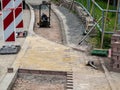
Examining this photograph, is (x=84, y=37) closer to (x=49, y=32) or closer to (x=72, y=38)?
(x=72, y=38)

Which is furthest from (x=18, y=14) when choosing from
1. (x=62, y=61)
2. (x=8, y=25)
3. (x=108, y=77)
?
(x=108, y=77)

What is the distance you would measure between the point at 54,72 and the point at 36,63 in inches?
32.1

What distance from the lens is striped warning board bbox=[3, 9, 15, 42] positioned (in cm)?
1016

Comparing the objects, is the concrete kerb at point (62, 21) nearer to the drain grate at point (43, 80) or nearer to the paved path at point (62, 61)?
the paved path at point (62, 61)

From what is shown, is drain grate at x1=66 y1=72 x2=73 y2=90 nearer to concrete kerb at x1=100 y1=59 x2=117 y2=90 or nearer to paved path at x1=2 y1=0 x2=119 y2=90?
paved path at x1=2 y1=0 x2=119 y2=90

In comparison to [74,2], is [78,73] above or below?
below

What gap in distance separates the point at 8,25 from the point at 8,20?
0.15 meters

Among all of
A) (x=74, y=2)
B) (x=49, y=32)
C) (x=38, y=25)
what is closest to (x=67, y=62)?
(x=49, y=32)

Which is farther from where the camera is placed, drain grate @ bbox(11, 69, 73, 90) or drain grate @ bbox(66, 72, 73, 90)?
drain grate @ bbox(11, 69, 73, 90)

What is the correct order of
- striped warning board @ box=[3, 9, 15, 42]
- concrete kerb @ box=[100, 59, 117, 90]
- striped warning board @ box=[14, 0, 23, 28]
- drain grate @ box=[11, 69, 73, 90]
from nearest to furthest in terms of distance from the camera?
concrete kerb @ box=[100, 59, 117, 90]
drain grate @ box=[11, 69, 73, 90]
striped warning board @ box=[3, 9, 15, 42]
striped warning board @ box=[14, 0, 23, 28]

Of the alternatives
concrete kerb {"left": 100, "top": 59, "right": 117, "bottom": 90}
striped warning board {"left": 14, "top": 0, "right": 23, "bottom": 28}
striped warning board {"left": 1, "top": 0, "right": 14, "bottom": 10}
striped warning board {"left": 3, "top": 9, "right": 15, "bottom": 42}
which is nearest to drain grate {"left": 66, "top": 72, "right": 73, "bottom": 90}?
concrete kerb {"left": 100, "top": 59, "right": 117, "bottom": 90}

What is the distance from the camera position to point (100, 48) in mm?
11727

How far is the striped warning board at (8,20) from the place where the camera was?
33.0 ft

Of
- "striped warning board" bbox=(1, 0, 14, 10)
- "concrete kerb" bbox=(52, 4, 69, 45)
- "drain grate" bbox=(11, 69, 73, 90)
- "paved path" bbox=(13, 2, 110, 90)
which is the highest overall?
"striped warning board" bbox=(1, 0, 14, 10)
